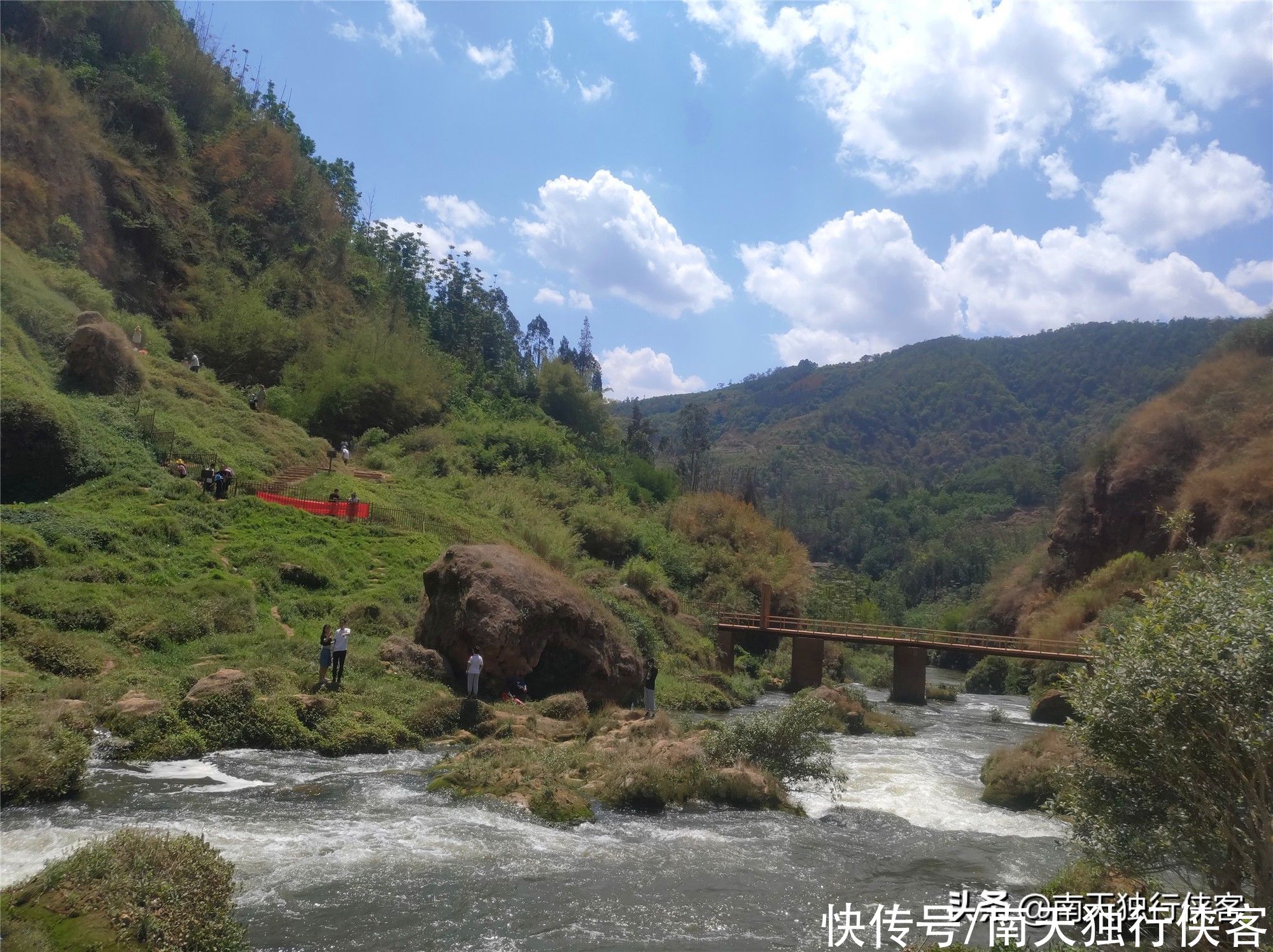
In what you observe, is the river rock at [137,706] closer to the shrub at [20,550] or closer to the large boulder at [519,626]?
the shrub at [20,550]

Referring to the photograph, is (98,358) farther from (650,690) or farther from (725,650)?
(725,650)

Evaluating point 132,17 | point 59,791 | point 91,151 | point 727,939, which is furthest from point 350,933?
point 132,17

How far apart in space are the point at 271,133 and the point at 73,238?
103 feet

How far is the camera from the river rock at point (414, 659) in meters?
22.6

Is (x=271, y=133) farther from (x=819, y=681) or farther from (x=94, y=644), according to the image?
(x=94, y=644)

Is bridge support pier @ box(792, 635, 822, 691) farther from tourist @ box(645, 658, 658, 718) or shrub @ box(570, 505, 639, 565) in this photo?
tourist @ box(645, 658, 658, 718)

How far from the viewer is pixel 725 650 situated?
151ft

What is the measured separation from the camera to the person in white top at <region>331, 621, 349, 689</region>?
20.1 metres

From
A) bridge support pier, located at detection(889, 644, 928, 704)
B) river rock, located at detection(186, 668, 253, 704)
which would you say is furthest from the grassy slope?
bridge support pier, located at detection(889, 644, 928, 704)

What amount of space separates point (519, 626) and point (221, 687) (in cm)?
793

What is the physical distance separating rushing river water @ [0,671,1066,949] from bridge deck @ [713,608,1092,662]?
2405 cm

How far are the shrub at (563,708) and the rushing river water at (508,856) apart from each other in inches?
175

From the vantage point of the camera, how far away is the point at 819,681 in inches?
1783

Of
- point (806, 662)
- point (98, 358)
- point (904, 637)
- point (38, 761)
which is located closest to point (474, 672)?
point (38, 761)
